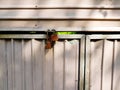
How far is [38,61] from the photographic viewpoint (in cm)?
242

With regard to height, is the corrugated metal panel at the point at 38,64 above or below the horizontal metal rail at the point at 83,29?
below

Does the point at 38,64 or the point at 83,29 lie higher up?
the point at 83,29

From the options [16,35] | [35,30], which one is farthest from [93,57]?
[16,35]

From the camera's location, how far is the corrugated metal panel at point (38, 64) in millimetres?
2393

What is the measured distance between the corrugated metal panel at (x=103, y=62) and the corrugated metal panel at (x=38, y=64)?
13cm

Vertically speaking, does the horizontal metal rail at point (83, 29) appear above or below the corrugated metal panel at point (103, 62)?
above

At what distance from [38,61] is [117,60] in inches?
32.9

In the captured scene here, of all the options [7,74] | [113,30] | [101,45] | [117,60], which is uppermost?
[113,30]

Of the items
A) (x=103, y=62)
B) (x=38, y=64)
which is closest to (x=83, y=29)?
(x=103, y=62)

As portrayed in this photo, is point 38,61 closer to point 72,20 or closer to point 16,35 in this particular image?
point 16,35

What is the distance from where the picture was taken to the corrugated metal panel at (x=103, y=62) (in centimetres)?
237

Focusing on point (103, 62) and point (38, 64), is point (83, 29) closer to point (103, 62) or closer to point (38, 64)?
point (103, 62)

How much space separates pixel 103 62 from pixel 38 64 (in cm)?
69

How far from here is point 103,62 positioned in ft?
7.89
